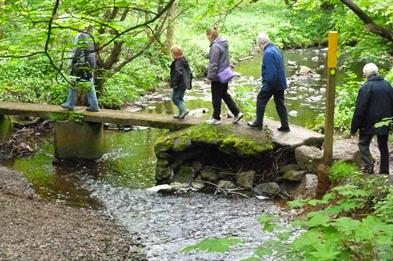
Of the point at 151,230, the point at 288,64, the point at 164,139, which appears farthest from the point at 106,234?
the point at 288,64

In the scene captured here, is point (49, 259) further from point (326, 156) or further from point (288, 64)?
point (288, 64)

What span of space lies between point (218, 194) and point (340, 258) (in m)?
5.33

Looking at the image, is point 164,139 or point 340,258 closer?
point 340,258

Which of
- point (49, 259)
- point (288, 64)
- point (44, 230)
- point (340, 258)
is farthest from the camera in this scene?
point (288, 64)

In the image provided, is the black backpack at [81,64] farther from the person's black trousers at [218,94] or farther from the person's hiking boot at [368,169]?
the person's hiking boot at [368,169]

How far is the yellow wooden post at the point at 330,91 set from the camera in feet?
23.3

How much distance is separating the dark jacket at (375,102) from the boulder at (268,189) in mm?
1942

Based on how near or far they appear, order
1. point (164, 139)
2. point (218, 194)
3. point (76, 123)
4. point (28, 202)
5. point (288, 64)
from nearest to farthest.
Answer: point (28, 202) → point (218, 194) → point (164, 139) → point (76, 123) → point (288, 64)

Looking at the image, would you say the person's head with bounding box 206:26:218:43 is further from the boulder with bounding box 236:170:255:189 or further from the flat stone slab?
the boulder with bounding box 236:170:255:189

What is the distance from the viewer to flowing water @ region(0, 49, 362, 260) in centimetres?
702

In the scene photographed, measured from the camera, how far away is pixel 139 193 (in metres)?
9.01

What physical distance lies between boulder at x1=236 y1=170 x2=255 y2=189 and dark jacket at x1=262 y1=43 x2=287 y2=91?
4.73ft

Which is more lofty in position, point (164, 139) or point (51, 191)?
point (164, 139)

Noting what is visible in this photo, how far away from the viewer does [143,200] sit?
8.63 m
